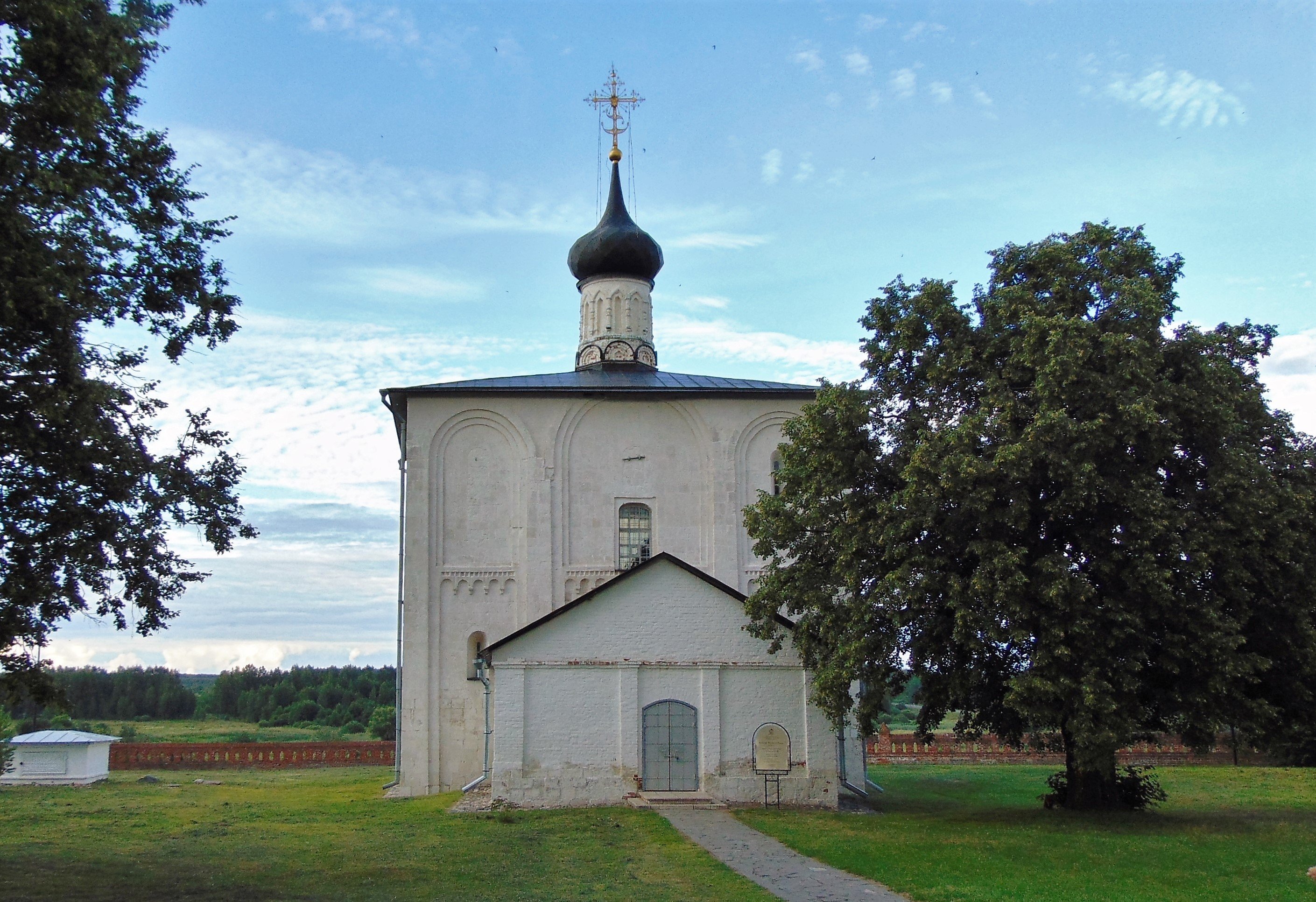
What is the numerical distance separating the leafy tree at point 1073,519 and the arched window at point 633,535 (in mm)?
6918

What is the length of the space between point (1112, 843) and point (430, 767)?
1304 centimetres

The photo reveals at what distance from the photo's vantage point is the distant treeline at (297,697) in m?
65.4

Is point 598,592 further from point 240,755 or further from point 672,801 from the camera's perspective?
point 240,755

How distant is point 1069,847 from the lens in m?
13.4

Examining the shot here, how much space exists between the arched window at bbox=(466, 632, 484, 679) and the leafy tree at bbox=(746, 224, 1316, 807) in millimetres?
8223

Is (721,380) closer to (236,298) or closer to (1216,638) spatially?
(1216,638)

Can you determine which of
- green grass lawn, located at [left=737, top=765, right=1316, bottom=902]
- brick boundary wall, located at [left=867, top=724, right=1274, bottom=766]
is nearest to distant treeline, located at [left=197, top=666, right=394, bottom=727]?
brick boundary wall, located at [left=867, top=724, right=1274, bottom=766]

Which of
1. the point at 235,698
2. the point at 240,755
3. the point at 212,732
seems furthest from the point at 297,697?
the point at 240,755

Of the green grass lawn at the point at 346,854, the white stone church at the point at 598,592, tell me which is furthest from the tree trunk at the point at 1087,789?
the green grass lawn at the point at 346,854

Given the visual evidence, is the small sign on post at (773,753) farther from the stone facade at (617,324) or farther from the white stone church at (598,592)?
the stone facade at (617,324)

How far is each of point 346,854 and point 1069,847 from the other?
864cm

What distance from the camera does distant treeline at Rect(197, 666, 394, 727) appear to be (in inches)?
2574

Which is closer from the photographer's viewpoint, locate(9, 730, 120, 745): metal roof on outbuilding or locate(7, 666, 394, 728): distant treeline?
locate(9, 730, 120, 745): metal roof on outbuilding

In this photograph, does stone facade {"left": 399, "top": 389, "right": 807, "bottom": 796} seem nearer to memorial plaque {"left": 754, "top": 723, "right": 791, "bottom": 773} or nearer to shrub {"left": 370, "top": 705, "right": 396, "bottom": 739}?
memorial plaque {"left": 754, "top": 723, "right": 791, "bottom": 773}
